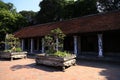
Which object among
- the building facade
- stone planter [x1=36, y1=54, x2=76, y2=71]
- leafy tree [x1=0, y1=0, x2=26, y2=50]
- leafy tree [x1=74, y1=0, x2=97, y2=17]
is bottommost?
stone planter [x1=36, y1=54, x2=76, y2=71]

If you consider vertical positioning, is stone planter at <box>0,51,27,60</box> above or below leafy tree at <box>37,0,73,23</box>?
below

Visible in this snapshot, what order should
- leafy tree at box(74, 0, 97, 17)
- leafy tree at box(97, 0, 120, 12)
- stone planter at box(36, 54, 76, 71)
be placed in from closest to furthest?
stone planter at box(36, 54, 76, 71) < leafy tree at box(74, 0, 97, 17) < leafy tree at box(97, 0, 120, 12)

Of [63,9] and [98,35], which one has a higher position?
[63,9]

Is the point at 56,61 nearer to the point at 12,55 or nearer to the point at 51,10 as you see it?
Answer: the point at 12,55

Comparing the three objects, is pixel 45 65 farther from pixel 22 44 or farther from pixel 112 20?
pixel 22 44

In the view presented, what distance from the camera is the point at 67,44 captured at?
69.5 feet

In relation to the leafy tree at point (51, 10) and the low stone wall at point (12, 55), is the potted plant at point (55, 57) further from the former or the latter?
the leafy tree at point (51, 10)

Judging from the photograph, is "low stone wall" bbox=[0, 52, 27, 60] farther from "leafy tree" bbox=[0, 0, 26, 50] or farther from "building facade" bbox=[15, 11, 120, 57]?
"leafy tree" bbox=[0, 0, 26, 50]

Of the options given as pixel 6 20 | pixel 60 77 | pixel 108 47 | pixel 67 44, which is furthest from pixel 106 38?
pixel 6 20

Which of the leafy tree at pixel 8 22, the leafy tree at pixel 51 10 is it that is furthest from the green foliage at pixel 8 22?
the leafy tree at pixel 51 10

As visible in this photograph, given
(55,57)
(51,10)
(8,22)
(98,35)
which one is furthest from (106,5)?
(55,57)

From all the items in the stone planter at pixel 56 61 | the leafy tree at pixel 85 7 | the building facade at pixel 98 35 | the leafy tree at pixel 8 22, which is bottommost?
the stone planter at pixel 56 61

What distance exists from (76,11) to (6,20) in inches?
559

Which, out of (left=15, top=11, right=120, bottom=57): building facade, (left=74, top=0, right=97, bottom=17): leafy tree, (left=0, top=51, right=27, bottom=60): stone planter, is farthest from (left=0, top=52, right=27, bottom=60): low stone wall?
(left=74, top=0, right=97, bottom=17): leafy tree
